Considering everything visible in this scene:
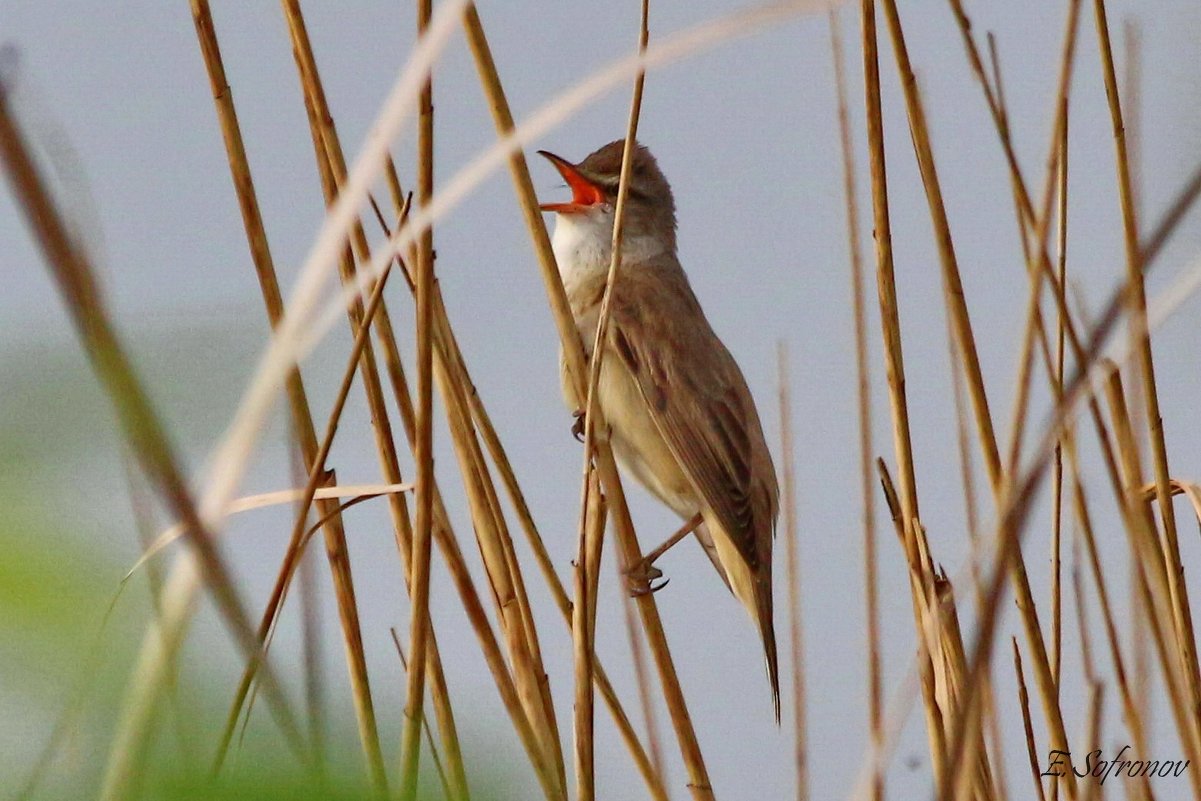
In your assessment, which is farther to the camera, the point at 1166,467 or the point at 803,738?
the point at 803,738

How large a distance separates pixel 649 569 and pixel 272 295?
111 cm

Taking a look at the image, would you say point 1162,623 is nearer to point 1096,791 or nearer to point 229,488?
point 1096,791

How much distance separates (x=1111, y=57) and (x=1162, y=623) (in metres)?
0.89

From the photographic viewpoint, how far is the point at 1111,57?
2129 millimetres

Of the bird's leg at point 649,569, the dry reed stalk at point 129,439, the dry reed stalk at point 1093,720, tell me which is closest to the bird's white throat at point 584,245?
the bird's leg at point 649,569

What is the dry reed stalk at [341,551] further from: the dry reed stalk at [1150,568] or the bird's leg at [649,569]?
the dry reed stalk at [1150,568]

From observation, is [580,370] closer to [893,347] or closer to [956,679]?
[893,347]

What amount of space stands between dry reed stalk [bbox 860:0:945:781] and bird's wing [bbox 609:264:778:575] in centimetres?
124

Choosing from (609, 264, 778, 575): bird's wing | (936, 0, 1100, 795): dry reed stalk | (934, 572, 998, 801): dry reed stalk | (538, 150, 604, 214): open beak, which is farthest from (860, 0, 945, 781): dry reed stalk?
(538, 150, 604, 214): open beak

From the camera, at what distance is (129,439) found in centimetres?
46

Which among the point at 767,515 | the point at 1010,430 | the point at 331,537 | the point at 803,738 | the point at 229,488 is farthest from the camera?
the point at 767,515

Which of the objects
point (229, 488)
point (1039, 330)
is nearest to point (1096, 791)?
point (1039, 330)

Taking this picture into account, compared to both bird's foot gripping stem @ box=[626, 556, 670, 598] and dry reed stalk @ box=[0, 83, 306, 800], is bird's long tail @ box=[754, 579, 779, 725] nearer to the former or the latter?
bird's foot gripping stem @ box=[626, 556, 670, 598]

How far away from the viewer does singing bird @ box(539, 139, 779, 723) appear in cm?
349
